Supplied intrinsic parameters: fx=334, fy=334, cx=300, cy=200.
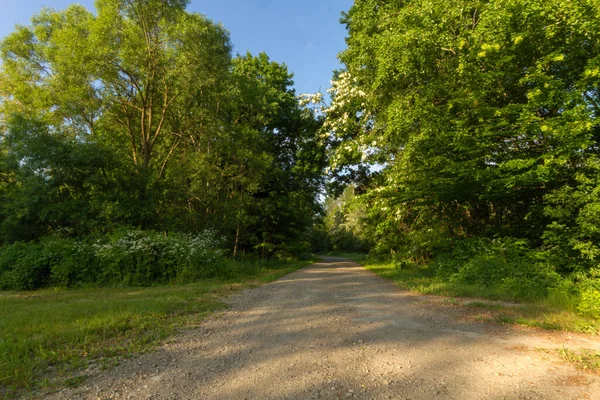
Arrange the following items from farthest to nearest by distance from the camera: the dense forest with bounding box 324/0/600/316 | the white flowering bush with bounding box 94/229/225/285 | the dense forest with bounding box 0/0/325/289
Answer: the dense forest with bounding box 0/0/325/289, the white flowering bush with bounding box 94/229/225/285, the dense forest with bounding box 324/0/600/316

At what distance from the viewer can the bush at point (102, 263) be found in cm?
1139

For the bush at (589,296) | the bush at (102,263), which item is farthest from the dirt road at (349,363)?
the bush at (102,263)

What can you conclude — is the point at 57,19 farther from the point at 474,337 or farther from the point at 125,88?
the point at 474,337

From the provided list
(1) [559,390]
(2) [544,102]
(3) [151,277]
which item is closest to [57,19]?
(3) [151,277]

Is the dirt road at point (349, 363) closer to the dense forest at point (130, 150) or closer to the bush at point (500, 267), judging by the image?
the bush at point (500, 267)

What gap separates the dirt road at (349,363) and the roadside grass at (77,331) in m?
0.44

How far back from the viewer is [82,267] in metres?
11.7

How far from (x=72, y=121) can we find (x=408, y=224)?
1894 centimetres

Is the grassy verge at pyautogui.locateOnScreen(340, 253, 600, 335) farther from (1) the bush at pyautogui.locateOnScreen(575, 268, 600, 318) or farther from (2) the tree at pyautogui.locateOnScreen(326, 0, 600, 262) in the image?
(2) the tree at pyautogui.locateOnScreen(326, 0, 600, 262)

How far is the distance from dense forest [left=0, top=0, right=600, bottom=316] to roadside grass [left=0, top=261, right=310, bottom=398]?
13.9 ft

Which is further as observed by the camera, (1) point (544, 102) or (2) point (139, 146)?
(2) point (139, 146)

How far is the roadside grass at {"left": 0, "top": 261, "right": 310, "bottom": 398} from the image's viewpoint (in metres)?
3.75

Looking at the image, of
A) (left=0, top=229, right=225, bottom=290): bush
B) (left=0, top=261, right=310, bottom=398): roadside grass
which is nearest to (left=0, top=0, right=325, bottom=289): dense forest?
(left=0, top=229, right=225, bottom=290): bush

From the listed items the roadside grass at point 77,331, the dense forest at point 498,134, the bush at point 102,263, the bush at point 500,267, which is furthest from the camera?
the bush at point 102,263
